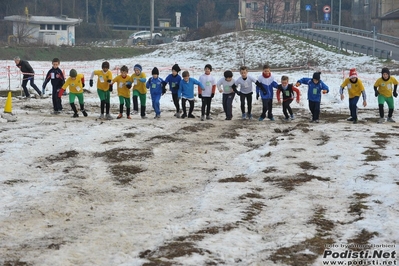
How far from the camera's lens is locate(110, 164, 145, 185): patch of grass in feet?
37.0

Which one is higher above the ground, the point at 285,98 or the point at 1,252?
the point at 285,98

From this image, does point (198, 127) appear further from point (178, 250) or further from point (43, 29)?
point (43, 29)

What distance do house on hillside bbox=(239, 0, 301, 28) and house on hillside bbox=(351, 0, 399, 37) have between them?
8890mm

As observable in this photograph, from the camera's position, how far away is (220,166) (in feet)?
40.5

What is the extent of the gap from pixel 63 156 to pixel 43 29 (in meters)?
73.8

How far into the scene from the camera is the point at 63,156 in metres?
12.9

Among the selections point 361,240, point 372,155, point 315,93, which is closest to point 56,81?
point 315,93

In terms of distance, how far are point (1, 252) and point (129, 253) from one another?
1.45 meters

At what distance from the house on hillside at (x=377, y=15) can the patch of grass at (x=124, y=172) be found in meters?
62.8

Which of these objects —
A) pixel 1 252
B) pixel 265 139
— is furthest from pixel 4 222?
pixel 265 139

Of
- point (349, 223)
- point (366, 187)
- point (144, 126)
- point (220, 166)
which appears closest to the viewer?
point (349, 223)

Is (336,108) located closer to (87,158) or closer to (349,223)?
(87,158)

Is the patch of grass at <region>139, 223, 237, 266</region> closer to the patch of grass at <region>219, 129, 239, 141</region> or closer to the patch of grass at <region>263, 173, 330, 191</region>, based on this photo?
the patch of grass at <region>263, 173, 330, 191</region>

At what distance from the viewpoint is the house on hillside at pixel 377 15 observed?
245 ft
